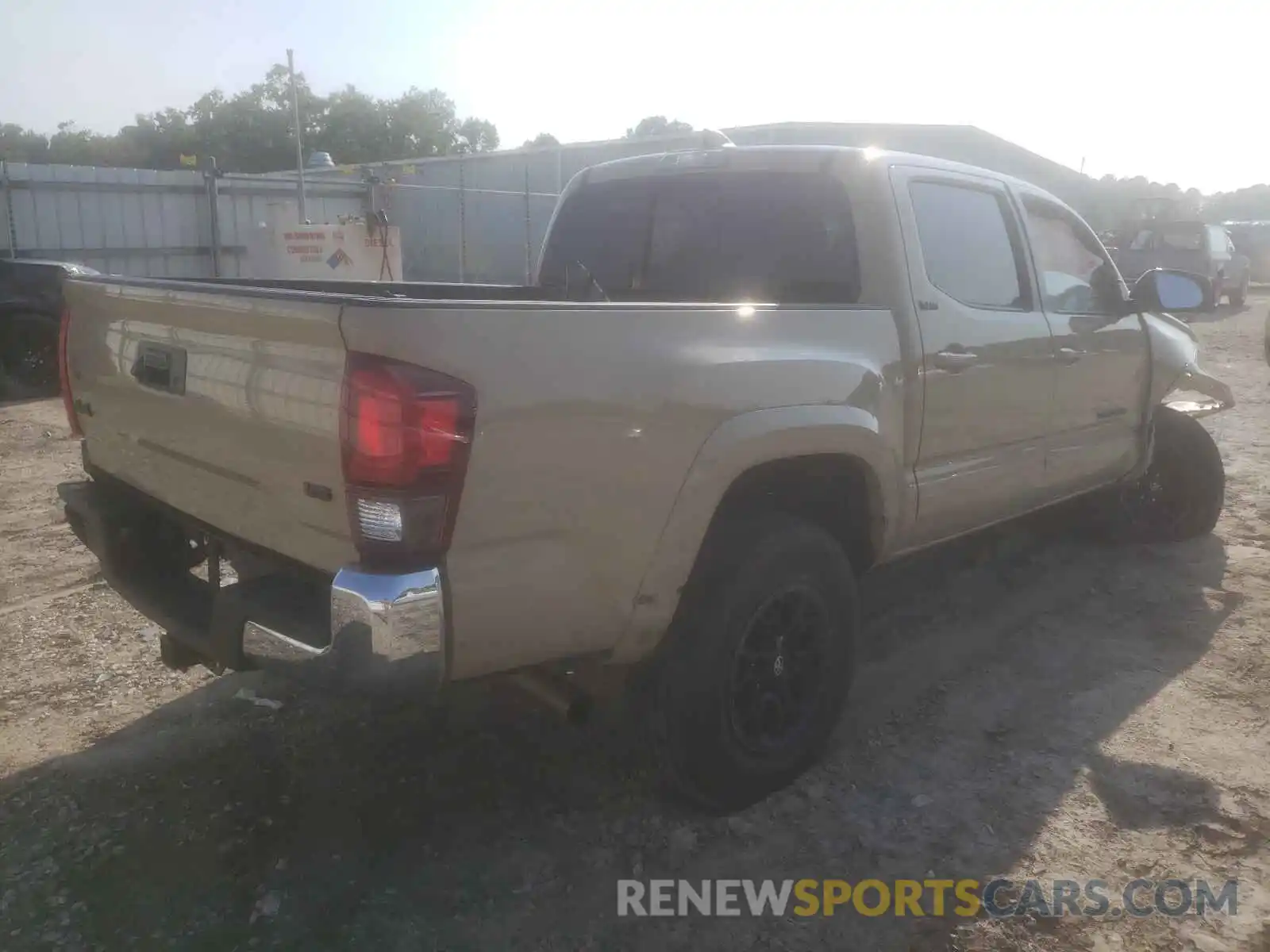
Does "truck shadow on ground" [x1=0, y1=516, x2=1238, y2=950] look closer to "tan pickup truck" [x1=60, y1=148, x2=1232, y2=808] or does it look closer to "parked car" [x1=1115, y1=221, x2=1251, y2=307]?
"tan pickup truck" [x1=60, y1=148, x2=1232, y2=808]

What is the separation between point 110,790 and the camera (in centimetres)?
307

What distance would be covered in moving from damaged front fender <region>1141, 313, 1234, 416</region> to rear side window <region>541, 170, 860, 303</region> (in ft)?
7.41

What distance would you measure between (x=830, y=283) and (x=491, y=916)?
7.32 feet

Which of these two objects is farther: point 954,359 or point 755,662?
point 954,359

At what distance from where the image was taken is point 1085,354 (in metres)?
4.39

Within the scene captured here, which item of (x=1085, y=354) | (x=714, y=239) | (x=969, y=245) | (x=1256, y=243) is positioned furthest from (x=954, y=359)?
(x=1256, y=243)

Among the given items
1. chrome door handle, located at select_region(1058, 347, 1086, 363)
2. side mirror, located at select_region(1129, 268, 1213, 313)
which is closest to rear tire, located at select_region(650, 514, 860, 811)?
chrome door handle, located at select_region(1058, 347, 1086, 363)

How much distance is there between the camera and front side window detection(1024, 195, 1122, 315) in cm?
427

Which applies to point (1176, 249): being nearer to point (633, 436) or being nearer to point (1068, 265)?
point (1068, 265)

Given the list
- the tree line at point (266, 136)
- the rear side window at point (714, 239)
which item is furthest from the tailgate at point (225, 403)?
the tree line at point (266, 136)

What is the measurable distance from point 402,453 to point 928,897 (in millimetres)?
1793

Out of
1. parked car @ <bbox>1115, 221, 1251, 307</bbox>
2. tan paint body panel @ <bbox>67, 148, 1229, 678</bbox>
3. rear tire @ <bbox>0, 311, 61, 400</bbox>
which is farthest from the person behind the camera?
parked car @ <bbox>1115, 221, 1251, 307</bbox>

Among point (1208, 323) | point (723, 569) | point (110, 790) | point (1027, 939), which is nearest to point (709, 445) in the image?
point (723, 569)

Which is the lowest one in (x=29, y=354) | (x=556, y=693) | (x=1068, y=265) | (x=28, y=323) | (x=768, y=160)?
(x=556, y=693)
